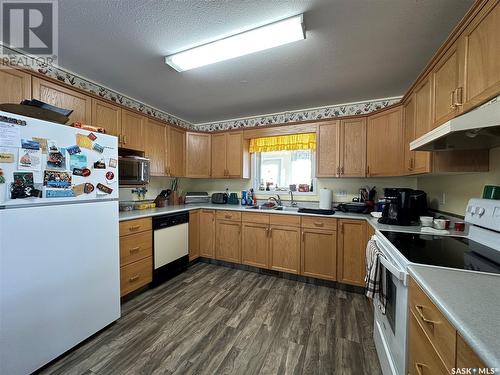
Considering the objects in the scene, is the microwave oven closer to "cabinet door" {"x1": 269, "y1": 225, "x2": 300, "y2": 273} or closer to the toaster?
the toaster

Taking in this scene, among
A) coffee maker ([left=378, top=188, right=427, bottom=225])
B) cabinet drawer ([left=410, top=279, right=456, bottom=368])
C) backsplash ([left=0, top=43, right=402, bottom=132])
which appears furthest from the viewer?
backsplash ([left=0, top=43, right=402, bottom=132])

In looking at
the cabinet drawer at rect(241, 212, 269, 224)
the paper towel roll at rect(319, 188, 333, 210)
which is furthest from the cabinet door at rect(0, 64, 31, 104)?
the paper towel roll at rect(319, 188, 333, 210)

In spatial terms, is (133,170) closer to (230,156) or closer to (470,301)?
(230,156)

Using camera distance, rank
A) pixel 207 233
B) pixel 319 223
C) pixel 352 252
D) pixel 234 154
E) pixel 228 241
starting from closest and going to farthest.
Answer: pixel 352 252 < pixel 319 223 < pixel 228 241 < pixel 207 233 < pixel 234 154

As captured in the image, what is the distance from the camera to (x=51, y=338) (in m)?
1.37

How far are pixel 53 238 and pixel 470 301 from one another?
2.17 meters

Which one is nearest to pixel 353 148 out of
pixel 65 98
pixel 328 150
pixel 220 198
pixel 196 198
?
pixel 328 150

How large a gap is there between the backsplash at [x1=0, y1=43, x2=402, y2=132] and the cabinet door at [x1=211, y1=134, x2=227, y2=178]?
0.44 meters

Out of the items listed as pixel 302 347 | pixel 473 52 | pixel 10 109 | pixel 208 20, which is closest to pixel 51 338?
pixel 10 109

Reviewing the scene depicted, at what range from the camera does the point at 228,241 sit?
3.04 m

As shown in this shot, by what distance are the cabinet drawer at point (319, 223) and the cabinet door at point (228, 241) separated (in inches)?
37.7

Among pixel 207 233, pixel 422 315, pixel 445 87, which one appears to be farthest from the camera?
pixel 207 233

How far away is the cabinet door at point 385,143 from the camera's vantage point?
2.24 metres

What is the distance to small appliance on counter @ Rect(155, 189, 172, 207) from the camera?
3.11 metres
